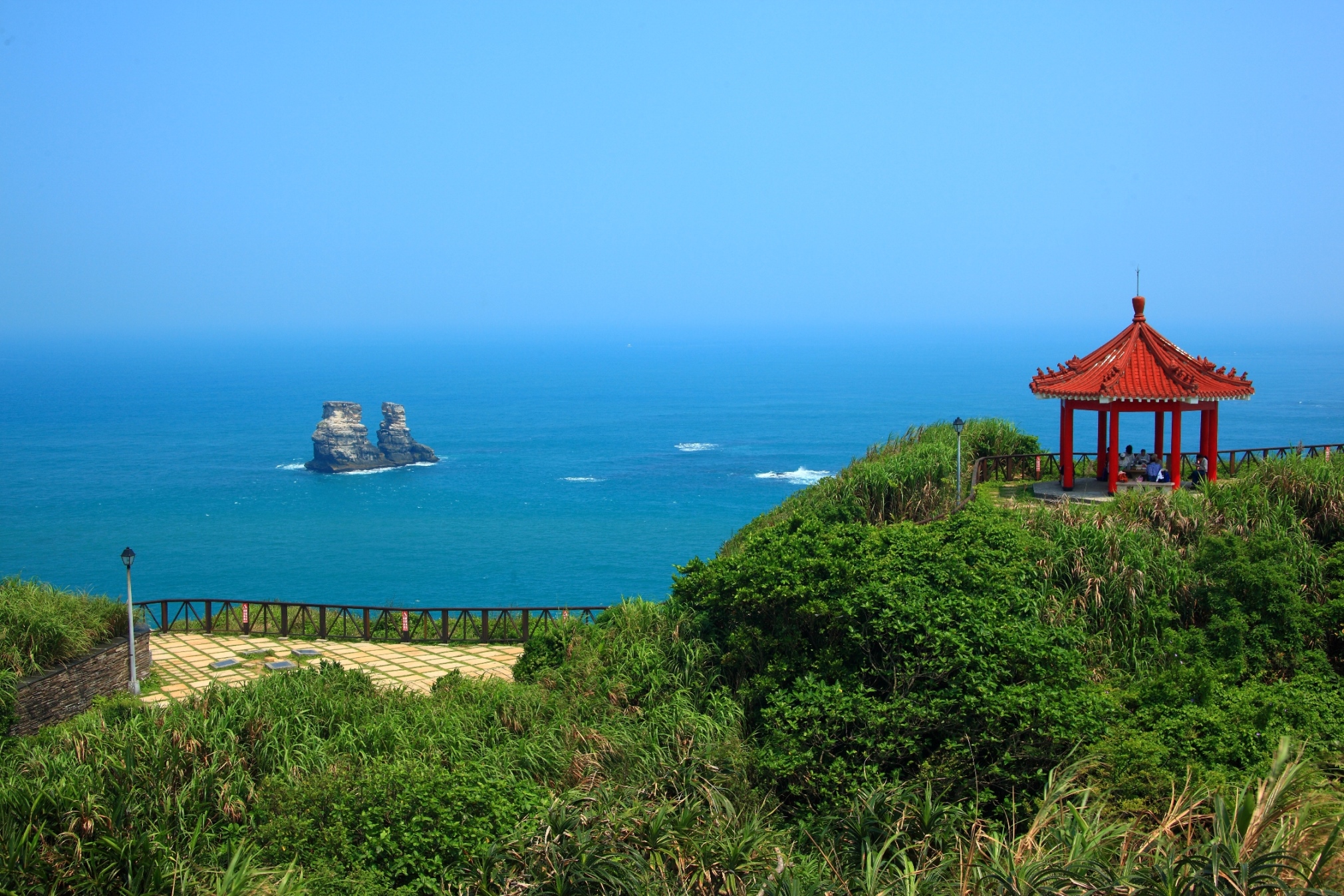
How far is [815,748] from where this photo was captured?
10.7m

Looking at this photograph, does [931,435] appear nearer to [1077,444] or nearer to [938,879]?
[938,879]

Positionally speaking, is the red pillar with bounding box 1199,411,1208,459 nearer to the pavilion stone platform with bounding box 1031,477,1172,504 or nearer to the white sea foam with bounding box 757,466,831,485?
the pavilion stone platform with bounding box 1031,477,1172,504

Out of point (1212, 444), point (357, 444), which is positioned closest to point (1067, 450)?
point (1212, 444)

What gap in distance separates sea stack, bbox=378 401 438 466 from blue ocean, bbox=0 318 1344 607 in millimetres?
1671

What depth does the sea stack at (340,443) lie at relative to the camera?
81000 mm

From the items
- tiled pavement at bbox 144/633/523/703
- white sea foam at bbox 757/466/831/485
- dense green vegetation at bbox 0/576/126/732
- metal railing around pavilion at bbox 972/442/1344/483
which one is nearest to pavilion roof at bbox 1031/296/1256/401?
metal railing around pavilion at bbox 972/442/1344/483

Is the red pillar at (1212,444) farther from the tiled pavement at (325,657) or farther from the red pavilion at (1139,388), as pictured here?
the tiled pavement at (325,657)

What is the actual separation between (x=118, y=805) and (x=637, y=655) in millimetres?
6153

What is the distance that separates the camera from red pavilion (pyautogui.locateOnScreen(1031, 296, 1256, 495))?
61.5 feet

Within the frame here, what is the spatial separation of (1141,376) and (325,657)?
48.5 feet

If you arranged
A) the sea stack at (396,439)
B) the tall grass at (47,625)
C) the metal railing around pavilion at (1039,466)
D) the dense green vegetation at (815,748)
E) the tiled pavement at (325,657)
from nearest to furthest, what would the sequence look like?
the dense green vegetation at (815,748), the tall grass at (47,625), the tiled pavement at (325,657), the metal railing around pavilion at (1039,466), the sea stack at (396,439)

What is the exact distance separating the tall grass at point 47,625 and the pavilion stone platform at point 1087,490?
15.4 metres

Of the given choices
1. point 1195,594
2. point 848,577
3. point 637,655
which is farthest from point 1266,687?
point 637,655

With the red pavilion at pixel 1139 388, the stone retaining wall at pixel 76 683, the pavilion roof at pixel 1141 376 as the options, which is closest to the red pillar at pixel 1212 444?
the red pavilion at pixel 1139 388
